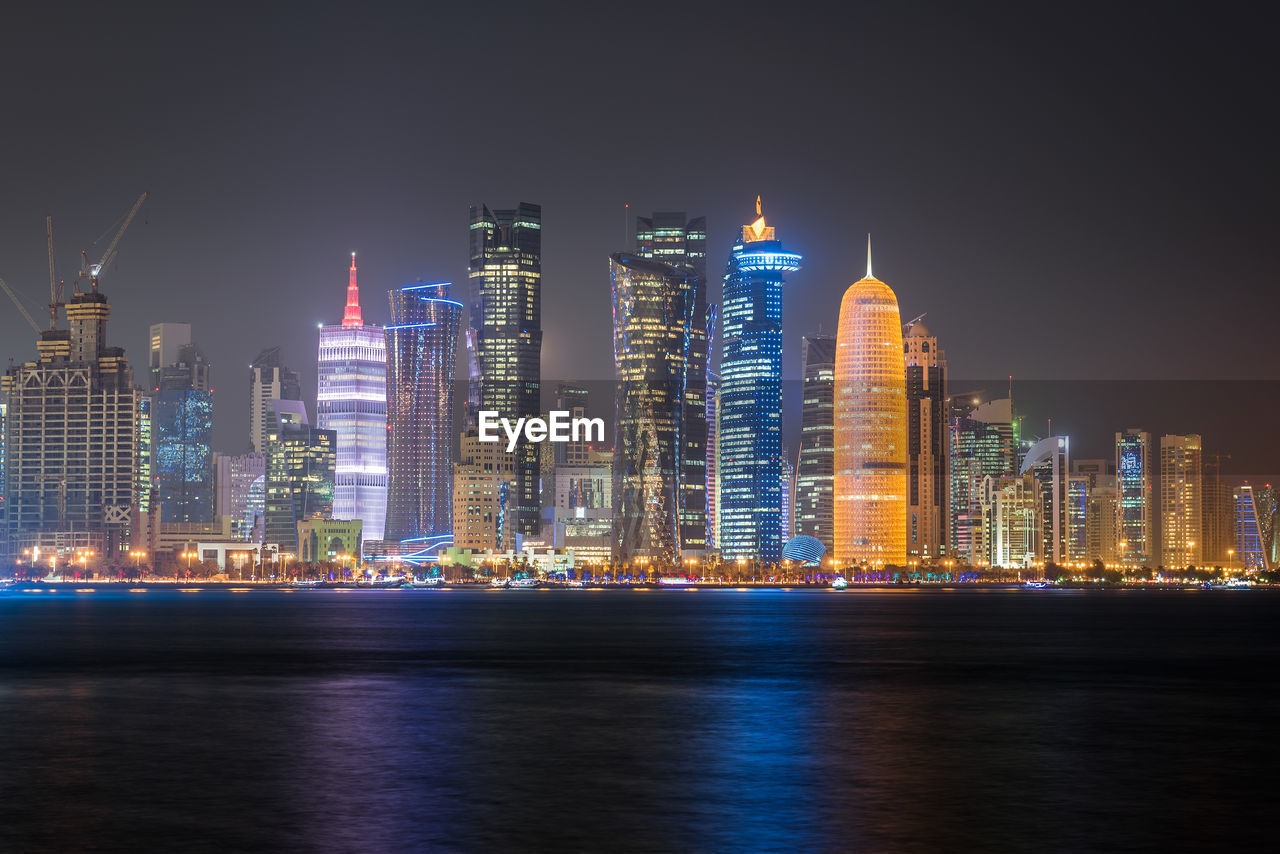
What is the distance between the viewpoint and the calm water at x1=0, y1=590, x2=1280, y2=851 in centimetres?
4400

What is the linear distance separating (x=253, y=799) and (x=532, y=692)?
4077 centimetres

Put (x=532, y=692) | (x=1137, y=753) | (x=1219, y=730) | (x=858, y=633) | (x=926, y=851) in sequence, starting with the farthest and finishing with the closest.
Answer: (x=858, y=633) → (x=532, y=692) → (x=1219, y=730) → (x=1137, y=753) → (x=926, y=851)

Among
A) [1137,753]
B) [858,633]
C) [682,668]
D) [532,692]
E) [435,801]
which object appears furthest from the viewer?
[858,633]

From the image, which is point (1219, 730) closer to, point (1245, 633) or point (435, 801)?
point (435, 801)

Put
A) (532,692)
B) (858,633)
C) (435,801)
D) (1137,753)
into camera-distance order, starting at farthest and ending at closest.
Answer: (858,633), (532,692), (1137,753), (435,801)

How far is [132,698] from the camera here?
277 ft

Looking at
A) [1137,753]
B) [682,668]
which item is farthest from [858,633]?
[1137,753]

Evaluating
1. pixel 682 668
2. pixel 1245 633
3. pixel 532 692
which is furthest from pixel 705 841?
pixel 1245 633

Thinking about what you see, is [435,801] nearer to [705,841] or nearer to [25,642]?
[705,841]

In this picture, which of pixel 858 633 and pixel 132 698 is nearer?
pixel 132 698

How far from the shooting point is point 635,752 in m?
61.4

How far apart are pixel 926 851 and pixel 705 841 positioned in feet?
19.1

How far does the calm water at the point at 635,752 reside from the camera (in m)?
44.0

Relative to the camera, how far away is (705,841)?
1646 inches
